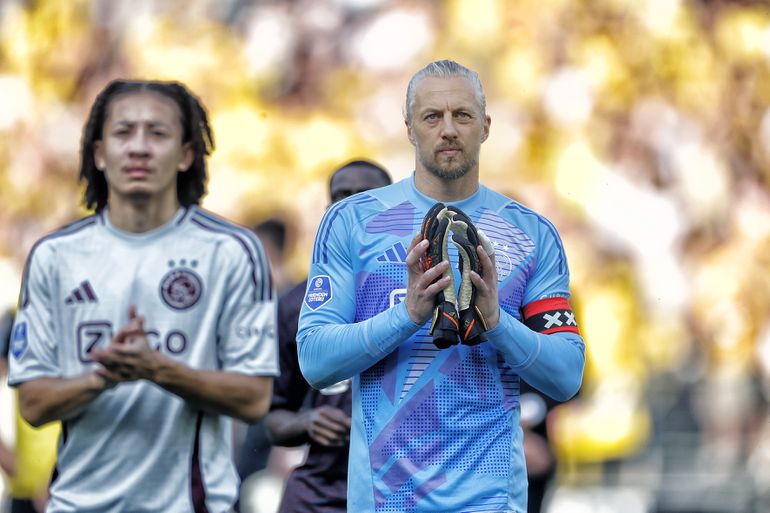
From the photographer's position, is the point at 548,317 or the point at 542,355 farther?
the point at 548,317

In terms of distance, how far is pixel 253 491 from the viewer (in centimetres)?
887

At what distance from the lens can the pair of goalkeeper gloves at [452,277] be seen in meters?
3.62

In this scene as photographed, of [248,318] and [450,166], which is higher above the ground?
[450,166]

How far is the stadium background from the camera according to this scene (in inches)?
369

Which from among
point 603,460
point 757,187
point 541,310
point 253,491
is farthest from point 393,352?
point 757,187

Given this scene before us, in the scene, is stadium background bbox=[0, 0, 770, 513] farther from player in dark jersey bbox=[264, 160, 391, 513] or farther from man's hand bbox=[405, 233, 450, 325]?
man's hand bbox=[405, 233, 450, 325]

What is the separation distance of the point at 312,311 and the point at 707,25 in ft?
21.9

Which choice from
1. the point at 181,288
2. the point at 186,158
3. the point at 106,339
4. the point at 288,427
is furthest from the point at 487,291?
the point at 288,427

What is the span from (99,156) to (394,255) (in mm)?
1385

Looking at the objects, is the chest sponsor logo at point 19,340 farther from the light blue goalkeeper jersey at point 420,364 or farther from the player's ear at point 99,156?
the light blue goalkeeper jersey at point 420,364

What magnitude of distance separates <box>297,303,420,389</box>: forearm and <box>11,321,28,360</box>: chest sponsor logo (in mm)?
1082

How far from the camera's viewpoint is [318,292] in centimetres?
393

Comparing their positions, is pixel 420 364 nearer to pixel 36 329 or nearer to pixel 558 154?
pixel 36 329

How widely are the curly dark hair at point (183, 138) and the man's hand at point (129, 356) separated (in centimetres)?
68
